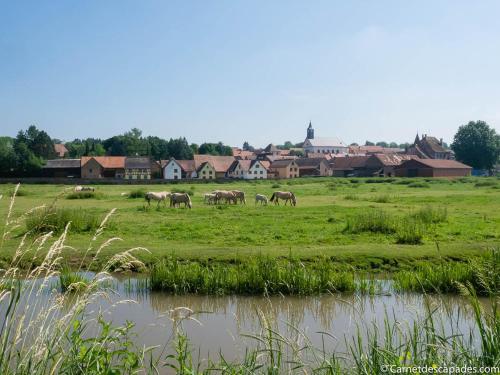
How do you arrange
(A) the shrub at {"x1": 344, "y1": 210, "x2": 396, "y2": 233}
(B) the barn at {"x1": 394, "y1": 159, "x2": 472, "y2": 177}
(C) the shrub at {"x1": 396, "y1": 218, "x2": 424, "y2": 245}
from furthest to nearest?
(B) the barn at {"x1": 394, "y1": 159, "x2": 472, "y2": 177} → (A) the shrub at {"x1": 344, "y1": 210, "x2": 396, "y2": 233} → (C) the shrub at {"x1": 396, "y1": 218, "x2": 424, "y2": 245}

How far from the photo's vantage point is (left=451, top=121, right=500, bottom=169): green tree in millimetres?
110125

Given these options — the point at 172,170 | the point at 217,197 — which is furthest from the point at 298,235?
the point at 172,170

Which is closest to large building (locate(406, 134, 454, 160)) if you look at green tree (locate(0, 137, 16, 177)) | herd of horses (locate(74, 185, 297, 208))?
green tree (locate(0, 137, 16, 177))

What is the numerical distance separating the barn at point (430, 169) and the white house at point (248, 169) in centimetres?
2876

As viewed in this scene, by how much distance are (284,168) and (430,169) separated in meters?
34.3

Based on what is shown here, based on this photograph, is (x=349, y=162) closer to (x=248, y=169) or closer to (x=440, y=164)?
(x=248, y=169)

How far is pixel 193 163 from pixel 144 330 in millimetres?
99238

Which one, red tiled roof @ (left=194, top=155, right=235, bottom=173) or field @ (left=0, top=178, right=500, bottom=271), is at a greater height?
red tiled roof @ (left=194, top=155, right=235, bottom=173)

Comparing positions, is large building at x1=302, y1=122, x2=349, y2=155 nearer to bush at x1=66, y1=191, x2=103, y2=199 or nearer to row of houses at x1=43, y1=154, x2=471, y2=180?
row of houses at x1=43, y1=154, x2=471, y2=180

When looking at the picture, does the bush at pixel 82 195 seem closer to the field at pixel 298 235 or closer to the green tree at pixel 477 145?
the field at pixel 298 235

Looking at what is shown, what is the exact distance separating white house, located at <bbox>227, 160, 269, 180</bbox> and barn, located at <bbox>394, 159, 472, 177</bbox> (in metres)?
28.8

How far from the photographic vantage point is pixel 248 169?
364 feet

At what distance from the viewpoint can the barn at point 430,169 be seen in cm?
9350

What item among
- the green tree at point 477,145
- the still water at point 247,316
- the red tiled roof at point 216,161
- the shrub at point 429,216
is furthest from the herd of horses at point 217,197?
the green tree at point 477,145
